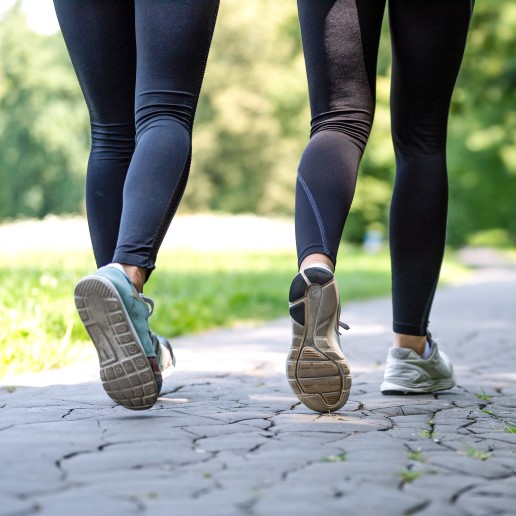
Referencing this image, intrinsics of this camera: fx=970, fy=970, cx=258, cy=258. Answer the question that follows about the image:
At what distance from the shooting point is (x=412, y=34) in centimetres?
279

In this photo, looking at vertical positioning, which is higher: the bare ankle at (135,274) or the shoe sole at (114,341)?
the bare ankle at (135,274)

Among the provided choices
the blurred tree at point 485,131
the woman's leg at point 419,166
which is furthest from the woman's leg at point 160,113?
the blurred tree at point 485,131

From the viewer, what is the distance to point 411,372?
3.05 metres

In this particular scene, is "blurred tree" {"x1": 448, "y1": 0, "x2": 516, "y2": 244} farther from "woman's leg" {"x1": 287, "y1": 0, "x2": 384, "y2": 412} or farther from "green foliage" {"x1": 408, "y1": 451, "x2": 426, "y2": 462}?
"green foliage" {"x1": 408, "y1": 451, "x2": 426, "y2": 462}

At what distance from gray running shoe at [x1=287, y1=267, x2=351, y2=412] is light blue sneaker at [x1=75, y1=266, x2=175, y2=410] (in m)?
0.36

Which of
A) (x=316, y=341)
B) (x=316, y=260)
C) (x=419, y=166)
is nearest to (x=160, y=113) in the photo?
(x=316, y=260)

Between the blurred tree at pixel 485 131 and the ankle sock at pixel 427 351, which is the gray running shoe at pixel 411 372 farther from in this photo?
the blurred tree at pixel 485 131

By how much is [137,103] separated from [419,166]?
93cm

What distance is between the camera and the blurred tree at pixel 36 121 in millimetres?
47125

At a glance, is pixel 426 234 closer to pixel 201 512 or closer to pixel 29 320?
pixel 201 512

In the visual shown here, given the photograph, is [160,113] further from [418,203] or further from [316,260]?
[418,203]

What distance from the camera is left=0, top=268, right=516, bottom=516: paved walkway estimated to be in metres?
1.65

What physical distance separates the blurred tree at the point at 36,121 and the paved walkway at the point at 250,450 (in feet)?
148

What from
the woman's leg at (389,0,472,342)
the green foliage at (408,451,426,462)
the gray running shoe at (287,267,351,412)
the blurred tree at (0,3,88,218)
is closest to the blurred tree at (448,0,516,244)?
the woman's leg at (389,0,472,342)
